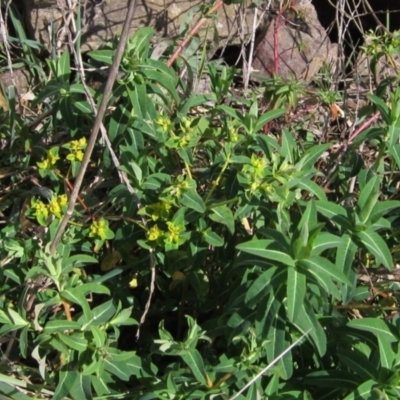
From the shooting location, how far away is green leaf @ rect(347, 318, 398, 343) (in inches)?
80.5

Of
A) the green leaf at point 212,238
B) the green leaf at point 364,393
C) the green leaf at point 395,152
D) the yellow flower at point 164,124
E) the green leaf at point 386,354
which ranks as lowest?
the green leaf at point 364,393

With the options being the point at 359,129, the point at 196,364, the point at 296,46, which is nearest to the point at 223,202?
the point at 196,364

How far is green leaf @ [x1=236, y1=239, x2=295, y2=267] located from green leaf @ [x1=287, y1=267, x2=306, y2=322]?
0.10 feet

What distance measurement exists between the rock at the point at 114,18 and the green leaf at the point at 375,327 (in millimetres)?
1856

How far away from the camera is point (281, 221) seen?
2.15 meters

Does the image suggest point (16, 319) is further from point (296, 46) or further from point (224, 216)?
point (296, 46)

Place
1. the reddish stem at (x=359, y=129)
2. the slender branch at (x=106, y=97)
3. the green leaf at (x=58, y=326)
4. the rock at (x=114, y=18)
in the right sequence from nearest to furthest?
the slender branch at (x=106, y=97) → the green leaf at (x=58, y=326) → the reddish stem at (x=359, y=129) → the rock at (x=114, y=18)

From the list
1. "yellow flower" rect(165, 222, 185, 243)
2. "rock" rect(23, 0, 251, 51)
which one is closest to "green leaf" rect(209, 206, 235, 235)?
"yellow flower" rect(165, 222, 185, 243)

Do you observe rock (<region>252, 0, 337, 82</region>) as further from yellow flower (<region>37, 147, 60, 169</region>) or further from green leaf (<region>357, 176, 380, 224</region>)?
green leaf (<region>357, 176, 380, 224</region>)

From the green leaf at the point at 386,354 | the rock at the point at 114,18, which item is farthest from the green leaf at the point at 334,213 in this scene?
the rock at the point at 114,18

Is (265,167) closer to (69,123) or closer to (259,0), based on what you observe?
(69,123)

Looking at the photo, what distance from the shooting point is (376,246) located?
205cm

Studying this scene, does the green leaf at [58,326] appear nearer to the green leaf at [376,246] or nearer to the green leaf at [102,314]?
the green leaf at [102,314]

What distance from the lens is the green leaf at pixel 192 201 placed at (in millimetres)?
2223
